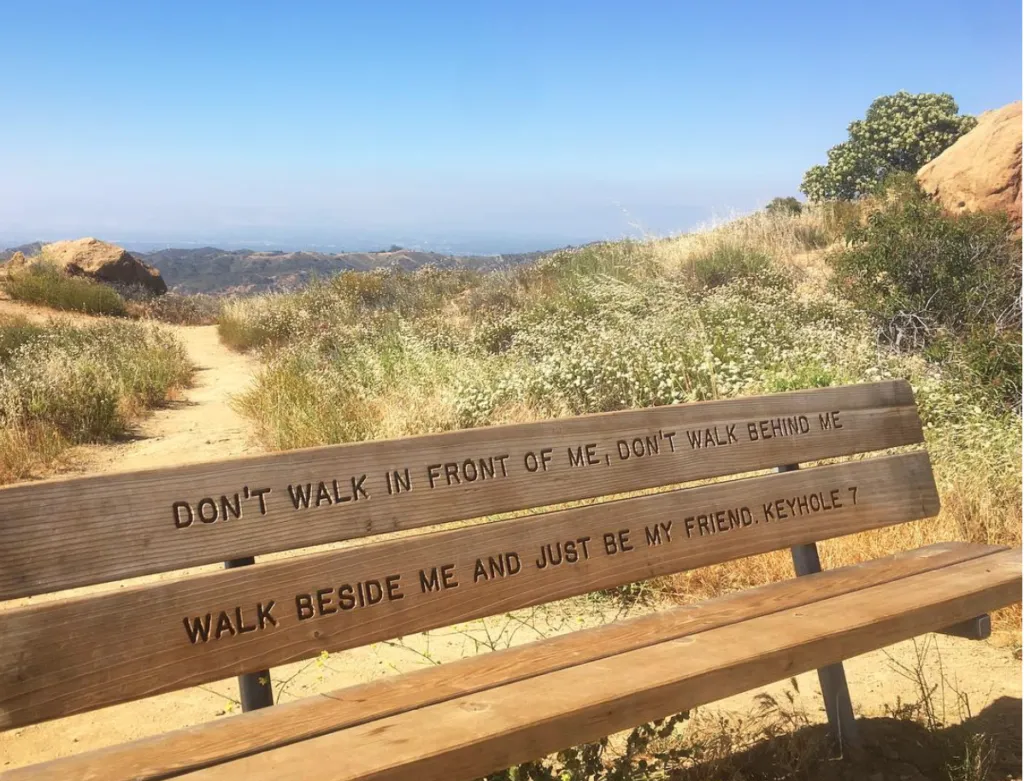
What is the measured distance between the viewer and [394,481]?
2109 mm

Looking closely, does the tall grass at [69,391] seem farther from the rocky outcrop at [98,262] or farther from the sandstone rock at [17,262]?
the rocky outcrop at [98,262]

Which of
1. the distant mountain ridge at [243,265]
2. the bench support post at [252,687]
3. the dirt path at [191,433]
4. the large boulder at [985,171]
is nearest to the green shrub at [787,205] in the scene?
the large boulder at [985,171]

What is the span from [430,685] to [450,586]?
Result: 1.01 feet

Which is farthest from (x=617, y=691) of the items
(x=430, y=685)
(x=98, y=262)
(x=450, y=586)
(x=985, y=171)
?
(x=98, y=262)

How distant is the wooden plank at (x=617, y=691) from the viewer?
5.08 ft

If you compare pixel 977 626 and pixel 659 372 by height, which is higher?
pixel 659 372

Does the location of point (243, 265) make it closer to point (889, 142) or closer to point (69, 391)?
point (889, 142)

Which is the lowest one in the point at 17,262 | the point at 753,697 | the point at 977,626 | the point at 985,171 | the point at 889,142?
the point at 753,697

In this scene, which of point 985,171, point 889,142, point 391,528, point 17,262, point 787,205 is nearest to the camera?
point 391,528

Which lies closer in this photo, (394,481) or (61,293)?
(394,481)

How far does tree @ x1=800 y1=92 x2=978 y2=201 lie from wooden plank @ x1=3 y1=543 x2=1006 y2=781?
2506cm

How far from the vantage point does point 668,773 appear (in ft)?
8.18

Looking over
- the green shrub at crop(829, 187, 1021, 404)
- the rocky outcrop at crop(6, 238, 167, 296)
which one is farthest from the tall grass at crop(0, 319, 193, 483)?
the rocky outcrop at crop(6, 238, 167, 296)

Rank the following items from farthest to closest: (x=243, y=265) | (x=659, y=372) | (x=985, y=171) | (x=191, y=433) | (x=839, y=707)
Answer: (x=243, y=265) < (x=985, y=171) < (x=191, y=433) < (x=659, y=372) < (x=839, y=707)
